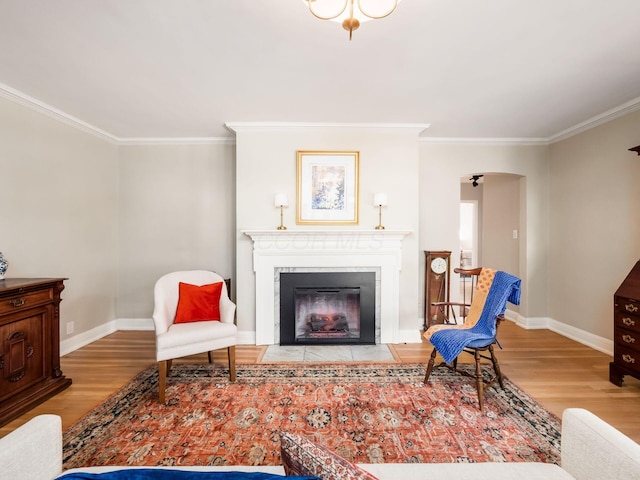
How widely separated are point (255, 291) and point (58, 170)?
95.4 inches

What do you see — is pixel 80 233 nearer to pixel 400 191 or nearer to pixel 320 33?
pixel 320 33

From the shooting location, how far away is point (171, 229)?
4000 mm

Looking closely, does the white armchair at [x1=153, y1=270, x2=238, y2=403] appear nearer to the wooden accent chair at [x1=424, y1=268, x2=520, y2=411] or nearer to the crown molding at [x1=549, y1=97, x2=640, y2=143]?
the wooden accent chair at [x1=424, y1=268, x2=520, y2=411]

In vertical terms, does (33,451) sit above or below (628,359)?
above

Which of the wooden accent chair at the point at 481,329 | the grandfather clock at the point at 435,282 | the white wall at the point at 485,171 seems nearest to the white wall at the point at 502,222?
the white wall at the point at 485,171

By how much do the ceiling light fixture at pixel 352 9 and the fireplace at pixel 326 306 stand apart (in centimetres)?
250

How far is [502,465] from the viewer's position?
1.07m

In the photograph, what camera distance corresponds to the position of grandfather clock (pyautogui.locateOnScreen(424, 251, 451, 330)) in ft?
12.5

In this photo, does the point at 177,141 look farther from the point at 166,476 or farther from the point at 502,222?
the point at 502,222

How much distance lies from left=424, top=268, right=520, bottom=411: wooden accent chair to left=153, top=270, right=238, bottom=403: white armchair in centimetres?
174

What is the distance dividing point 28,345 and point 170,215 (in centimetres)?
206

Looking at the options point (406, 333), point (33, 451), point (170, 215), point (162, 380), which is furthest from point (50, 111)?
point (406, 333)

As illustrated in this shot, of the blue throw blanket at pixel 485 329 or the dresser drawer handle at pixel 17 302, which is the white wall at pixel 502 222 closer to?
the blue throw blanket at pixel 485 329

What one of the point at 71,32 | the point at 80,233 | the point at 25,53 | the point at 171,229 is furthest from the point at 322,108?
the point at 80,233
